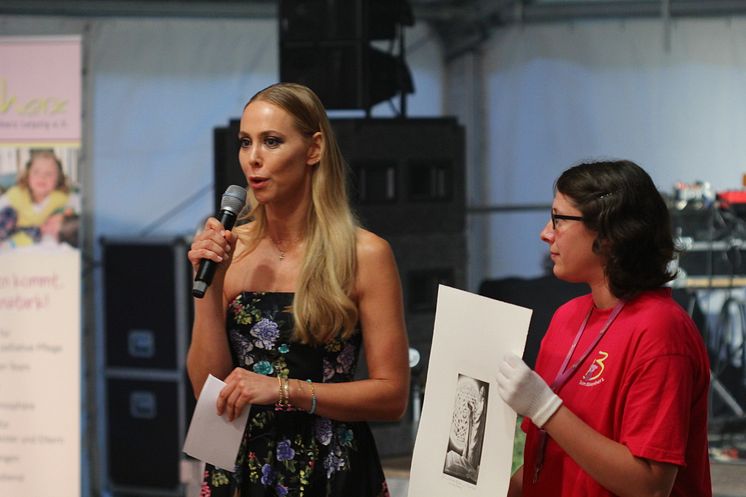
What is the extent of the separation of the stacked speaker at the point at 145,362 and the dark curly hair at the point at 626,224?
4527 mm

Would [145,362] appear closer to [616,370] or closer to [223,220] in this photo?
[223,220]

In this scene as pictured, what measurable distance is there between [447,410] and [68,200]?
225 cm

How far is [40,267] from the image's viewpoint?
345cm

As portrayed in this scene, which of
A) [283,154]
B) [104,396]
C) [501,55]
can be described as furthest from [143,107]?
[283,154]

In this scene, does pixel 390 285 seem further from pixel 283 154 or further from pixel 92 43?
pixel 92 43


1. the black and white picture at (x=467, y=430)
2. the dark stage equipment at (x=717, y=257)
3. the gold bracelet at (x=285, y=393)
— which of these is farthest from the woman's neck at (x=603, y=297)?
the dark stage equipment at (x=717, y=257)

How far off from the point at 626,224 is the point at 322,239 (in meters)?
0.56

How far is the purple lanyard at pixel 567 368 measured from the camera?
150 cm

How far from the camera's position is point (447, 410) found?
62.9 inches

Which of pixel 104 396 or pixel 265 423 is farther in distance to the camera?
pixel 104 396

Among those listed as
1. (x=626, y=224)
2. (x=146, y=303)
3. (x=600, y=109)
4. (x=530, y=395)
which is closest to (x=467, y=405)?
(x=530, y=395)

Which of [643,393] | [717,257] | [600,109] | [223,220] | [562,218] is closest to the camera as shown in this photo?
[643,393]

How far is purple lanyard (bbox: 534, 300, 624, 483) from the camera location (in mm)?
1497

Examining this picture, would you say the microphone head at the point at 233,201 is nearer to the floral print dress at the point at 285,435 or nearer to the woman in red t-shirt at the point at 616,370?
the floral print dress at the point at 285,435
